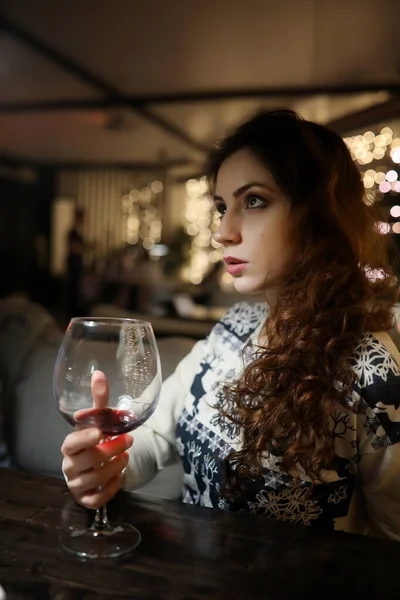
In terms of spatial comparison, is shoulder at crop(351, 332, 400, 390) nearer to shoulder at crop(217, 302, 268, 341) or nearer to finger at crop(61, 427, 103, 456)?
shoulder at crop(217, 302, 268, 341)

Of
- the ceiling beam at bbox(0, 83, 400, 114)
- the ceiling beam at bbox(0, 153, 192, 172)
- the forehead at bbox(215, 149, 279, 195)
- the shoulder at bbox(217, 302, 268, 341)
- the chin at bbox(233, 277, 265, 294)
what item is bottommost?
the shoulder at bbox(217, 302, 268, 341)

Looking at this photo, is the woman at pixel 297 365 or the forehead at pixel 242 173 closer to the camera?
the woman at pixel 297 365

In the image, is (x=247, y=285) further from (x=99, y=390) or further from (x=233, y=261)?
(x=99, y=390)

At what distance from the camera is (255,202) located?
3.13 feet

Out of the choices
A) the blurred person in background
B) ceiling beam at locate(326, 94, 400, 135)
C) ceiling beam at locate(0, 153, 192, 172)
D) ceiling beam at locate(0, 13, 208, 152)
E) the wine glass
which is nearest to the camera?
the wine glass

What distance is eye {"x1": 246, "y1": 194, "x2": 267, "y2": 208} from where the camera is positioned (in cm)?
95

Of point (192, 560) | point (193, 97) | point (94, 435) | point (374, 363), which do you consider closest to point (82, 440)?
point (94, 435)

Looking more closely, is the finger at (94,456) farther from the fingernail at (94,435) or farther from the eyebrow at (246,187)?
the eyebrow at (246,187)

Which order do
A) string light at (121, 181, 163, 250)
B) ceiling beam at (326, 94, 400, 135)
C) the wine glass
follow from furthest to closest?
string light at (121, 181, 163, 250)
ceiling beam at (326, 94, 400, 135)
the wine glass

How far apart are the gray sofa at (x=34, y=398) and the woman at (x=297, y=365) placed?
0.42 m

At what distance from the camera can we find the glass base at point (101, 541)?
62cm

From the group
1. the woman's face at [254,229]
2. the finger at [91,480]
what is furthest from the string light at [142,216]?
the finger at [91,480]

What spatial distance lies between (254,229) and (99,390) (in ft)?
1.35

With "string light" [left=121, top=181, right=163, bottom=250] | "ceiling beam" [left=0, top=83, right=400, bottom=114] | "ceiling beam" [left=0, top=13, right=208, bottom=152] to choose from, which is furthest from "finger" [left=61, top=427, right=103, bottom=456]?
"string light" [left=121, top=181, right=163, bottom=250]
